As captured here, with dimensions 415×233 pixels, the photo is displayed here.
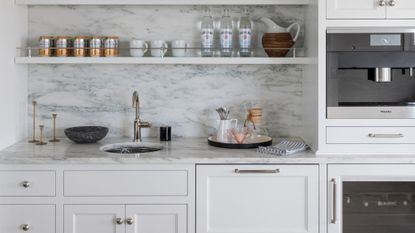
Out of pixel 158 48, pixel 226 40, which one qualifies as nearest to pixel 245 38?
pixel 226 40

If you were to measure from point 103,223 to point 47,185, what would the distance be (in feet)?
1.06

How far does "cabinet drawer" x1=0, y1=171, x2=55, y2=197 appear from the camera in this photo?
2.51 metres

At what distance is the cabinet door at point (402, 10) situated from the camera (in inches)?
99.5

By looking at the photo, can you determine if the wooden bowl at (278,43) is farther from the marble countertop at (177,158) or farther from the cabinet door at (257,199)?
the cabinet door at (257,199)

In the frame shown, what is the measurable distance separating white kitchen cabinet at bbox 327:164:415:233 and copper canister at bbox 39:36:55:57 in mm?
1664

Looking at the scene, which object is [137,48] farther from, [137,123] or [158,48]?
[137,123]

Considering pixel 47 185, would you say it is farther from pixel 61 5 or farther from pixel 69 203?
pixel 61 5

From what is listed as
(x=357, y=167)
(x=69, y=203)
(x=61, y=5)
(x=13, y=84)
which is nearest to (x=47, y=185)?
(x=69, y=203)

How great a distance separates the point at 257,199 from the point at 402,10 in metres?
1.15

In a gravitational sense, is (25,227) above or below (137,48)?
below

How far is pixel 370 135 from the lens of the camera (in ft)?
8.44

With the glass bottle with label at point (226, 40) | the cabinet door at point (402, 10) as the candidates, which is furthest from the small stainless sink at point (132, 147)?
the cabinet door at point (402, 10)

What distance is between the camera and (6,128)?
278 cm

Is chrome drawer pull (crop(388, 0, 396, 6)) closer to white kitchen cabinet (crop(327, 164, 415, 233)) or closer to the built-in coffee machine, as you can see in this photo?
the built-in coffee machine
